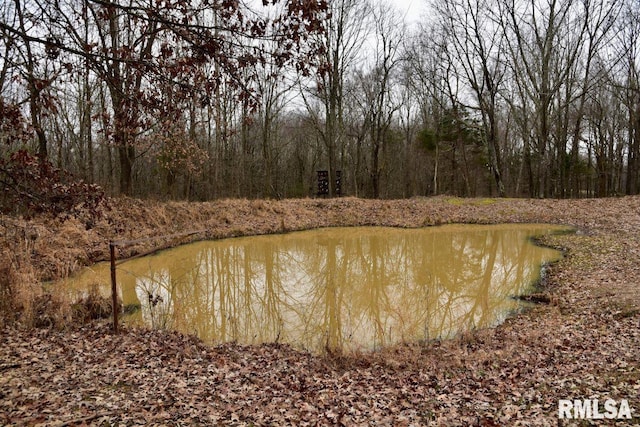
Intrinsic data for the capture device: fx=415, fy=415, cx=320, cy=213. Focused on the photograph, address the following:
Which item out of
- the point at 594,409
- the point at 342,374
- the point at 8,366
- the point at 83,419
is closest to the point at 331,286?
the point at 342,374

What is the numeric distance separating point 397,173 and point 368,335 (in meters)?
38.9

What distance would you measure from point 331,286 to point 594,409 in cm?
702

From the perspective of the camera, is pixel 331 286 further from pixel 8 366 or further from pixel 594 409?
pixel 594 409

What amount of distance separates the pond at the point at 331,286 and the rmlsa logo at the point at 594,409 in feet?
9.85

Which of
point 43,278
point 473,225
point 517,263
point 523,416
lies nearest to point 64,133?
point 43,278

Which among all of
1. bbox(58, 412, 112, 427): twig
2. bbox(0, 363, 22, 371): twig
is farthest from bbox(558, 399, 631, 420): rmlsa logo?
bbox(0, 363, 22, 371): twig

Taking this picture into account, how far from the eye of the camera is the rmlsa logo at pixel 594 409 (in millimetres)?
3880

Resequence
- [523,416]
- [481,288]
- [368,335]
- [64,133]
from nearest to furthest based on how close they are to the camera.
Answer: [523,416]
[368,335]
[481,288]
[64,133]

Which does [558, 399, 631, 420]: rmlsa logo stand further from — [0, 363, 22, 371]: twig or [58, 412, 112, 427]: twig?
[0, 363, 22, 371]: twig

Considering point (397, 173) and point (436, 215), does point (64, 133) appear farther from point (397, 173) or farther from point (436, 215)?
point (397, 173)

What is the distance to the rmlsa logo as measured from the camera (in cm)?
388

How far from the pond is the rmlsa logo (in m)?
3.00

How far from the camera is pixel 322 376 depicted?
223 inches

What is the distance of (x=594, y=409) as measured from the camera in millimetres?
4039
